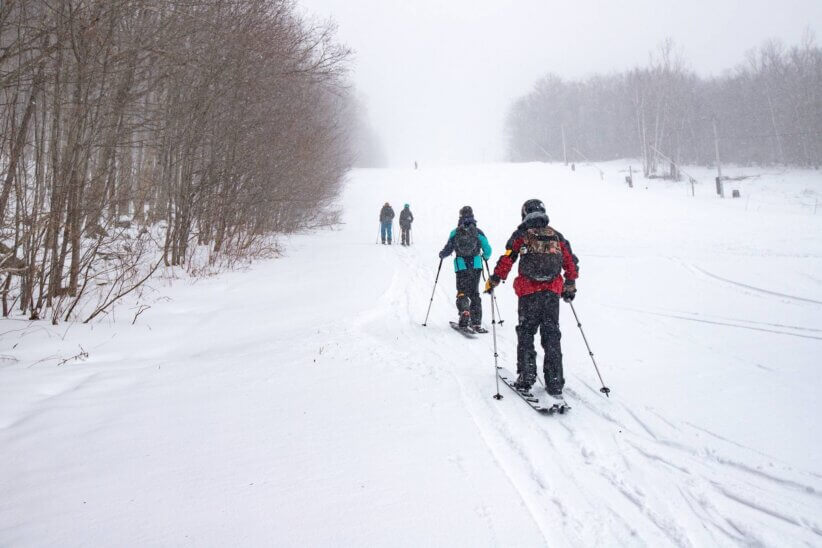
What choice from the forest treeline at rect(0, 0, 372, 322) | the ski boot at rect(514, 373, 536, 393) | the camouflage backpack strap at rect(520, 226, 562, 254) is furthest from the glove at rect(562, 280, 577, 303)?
the forest treeline at rect(0, 0, 372, 322)

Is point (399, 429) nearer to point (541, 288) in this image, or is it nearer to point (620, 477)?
point (620, 477)

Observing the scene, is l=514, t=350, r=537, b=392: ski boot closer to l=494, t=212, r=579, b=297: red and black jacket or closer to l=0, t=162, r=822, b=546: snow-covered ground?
l=0, t=162, r=822, b=546: snow-covered ground

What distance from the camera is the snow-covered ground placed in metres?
2.24

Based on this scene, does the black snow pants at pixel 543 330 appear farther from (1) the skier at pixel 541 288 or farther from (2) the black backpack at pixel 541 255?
(2) the black backpack at pixel 541 255

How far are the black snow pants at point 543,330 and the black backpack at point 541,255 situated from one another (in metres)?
0.21

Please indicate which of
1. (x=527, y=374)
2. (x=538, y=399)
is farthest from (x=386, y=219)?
(x=538, y=399)

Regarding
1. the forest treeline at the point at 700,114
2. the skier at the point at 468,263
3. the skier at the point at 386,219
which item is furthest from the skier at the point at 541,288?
the forest treeline at the point at 700,114

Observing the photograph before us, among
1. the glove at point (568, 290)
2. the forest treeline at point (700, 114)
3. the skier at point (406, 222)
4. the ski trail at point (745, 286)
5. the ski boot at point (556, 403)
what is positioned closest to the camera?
the ski boot at point (556, 403)

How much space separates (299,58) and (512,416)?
34.9 ft

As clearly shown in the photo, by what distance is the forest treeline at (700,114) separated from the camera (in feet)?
142

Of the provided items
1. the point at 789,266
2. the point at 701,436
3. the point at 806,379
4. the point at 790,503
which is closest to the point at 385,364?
the point at 701,436

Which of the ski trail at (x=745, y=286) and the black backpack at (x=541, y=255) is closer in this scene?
the black backpack at (x=541, y=255)

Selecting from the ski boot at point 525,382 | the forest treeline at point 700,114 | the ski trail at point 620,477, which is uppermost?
the forest treeline at point 700,114

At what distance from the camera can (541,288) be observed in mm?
4203
